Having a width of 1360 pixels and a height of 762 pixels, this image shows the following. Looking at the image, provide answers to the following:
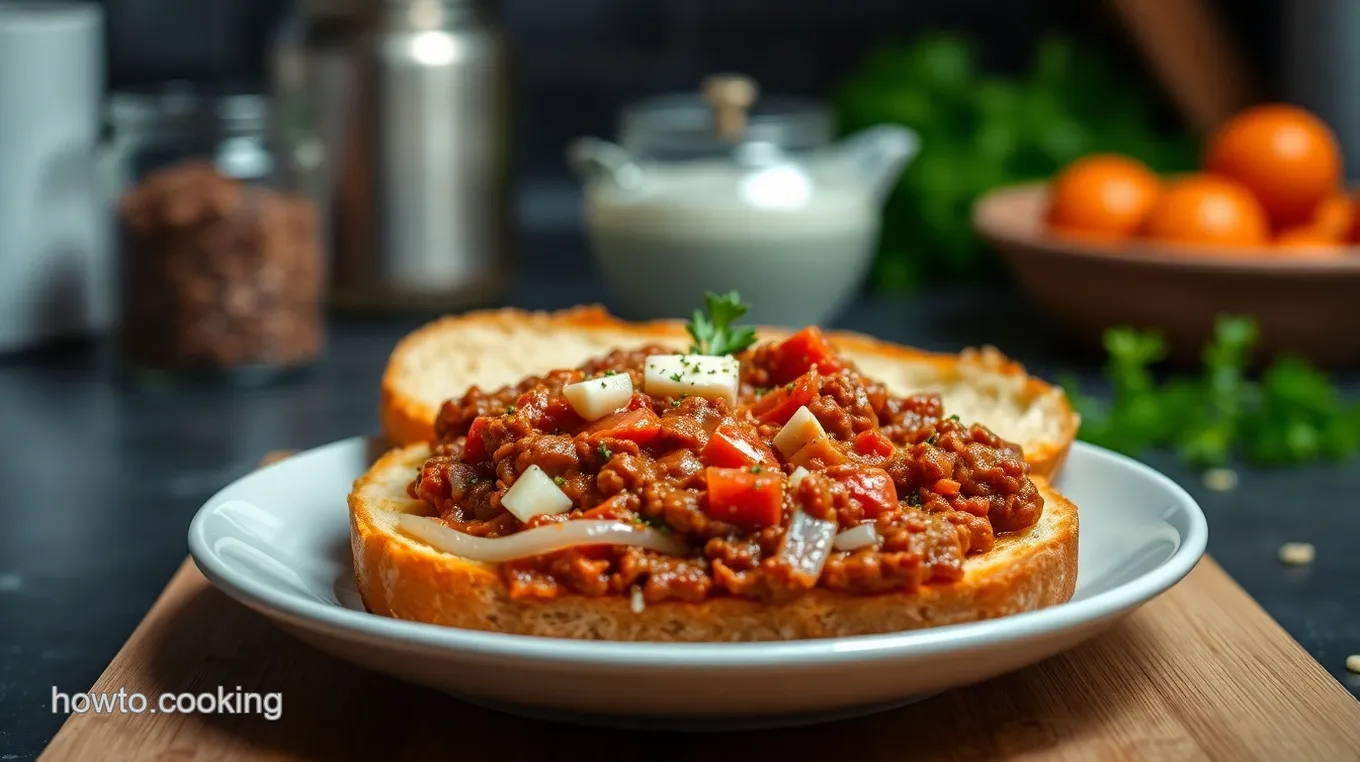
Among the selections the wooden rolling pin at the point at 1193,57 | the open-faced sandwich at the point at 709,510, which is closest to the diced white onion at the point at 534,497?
the open-faced sandwich at the point at 709,510

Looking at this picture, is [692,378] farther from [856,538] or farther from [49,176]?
[49,176]

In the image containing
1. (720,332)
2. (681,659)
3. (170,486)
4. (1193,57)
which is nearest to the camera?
(681,659)

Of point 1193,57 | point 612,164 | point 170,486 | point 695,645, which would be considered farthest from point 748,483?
point 1193,57

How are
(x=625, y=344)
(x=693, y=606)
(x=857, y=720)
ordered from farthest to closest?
(x=625, y=344) → (x=857, y=720) → (x=693, y=606)

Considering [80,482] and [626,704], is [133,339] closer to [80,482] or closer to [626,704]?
[80,482]

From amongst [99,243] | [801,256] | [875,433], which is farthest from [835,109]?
[875,433]
